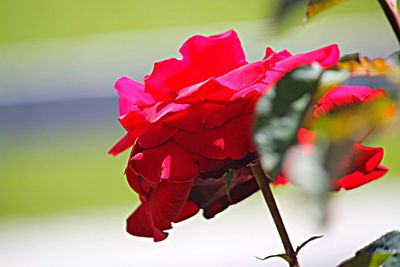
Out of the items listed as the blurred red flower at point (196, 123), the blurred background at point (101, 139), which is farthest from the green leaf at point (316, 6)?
the blurred background at point (101, 139)

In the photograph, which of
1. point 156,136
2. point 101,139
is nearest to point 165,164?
point 156,136

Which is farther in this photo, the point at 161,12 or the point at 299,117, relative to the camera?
the point at 161,12

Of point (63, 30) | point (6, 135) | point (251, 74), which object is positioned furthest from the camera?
point (63, 30)

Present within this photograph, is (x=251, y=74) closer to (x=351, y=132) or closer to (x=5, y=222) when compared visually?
(x=351, y=132)

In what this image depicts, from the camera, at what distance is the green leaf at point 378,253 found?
26 centimetres

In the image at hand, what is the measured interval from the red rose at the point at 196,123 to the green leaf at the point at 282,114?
55mm

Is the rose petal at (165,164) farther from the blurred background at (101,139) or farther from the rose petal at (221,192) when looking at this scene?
the blurred background at (101,139)

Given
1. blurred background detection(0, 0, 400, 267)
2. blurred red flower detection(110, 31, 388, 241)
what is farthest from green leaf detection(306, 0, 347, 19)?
blurred background detection(0, 0, 400, 267)

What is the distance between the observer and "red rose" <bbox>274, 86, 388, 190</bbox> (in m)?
0.22

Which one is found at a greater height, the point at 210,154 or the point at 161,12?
the point at 210,154

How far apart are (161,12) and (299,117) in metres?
3.59

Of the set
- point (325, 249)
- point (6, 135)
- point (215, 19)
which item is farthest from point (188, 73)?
point (215, 19)

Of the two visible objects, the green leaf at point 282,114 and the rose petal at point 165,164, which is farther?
the rose petal at point 165,164

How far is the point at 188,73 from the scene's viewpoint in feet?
1.09
